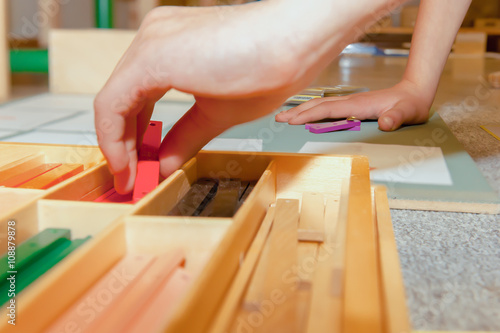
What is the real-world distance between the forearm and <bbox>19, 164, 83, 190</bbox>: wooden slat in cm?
88

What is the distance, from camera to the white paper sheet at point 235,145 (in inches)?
44.2

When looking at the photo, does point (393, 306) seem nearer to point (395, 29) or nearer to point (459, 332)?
point (459, 332)

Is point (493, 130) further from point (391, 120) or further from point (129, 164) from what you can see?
Result: point (129, 164)

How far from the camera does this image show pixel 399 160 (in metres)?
1.01

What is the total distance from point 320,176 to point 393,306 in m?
0.40

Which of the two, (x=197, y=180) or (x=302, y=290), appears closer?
(x=302, y=290)

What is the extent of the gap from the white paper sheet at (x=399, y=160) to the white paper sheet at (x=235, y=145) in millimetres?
116

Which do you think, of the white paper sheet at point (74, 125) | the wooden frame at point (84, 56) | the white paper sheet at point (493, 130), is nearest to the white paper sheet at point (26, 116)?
the white paper sheet at point (74, 125)

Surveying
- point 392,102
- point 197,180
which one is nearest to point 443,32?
point 392,102

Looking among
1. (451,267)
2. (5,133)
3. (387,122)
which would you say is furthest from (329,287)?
(5,133)

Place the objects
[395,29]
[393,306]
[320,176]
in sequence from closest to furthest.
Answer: [393,306] → [320,176] → [395,29]

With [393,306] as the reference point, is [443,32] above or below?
above

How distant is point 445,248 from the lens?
62 centimetres

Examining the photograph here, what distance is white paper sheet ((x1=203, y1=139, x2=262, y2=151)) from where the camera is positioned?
112 cm
